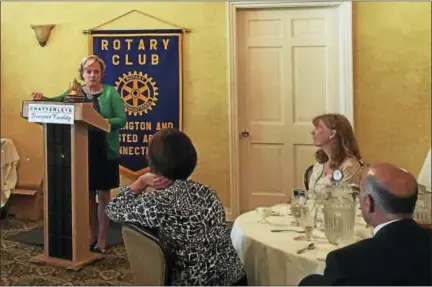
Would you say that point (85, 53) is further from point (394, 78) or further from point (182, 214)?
point (182, 214)

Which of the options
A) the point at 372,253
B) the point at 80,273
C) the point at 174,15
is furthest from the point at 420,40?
the point at 372,253

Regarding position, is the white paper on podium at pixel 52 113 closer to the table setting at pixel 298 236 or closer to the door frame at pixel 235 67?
the table setting at pixel 298 236

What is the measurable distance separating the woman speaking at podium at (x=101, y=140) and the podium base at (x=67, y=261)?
23cm

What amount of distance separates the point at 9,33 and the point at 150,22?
143cm

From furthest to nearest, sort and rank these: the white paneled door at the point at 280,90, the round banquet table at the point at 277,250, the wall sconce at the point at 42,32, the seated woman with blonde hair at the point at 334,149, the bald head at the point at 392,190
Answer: the wall sconce at the point at 42,32 → the white paneled door at the point at 280,90 → the seated woman with blonde hair at the point at 334,149 → the round banquet table at the point at 277,250 → the bald head at the point at 392,190

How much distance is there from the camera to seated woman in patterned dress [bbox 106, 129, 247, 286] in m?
2.06

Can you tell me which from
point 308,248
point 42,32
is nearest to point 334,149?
point 308,248

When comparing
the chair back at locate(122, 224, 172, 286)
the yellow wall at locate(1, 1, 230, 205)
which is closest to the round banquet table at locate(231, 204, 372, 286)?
the chair back at locate(122, 224, 172, 286)

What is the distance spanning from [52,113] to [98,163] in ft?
1.99

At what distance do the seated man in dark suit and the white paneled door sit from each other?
11.3ft

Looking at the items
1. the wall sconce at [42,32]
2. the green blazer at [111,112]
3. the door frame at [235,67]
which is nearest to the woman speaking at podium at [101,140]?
the green blazer at [111,112]

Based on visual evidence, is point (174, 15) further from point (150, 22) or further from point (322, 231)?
point (322, 231)

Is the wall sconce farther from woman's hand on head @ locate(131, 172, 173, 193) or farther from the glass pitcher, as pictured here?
the glass pitcher

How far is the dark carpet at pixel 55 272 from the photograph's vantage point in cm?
341
